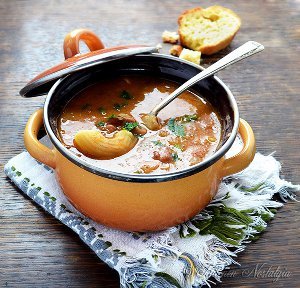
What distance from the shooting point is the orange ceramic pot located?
128 centimetres

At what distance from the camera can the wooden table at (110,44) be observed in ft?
4.45

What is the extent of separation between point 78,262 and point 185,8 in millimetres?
1279

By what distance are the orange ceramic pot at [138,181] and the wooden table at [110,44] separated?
0.40 ft

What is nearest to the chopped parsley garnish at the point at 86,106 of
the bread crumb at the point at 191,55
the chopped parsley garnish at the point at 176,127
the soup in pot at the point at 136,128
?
the soup in pot at the point at 136,128

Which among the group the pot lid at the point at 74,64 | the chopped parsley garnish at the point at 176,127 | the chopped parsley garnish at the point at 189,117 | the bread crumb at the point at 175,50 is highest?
the pot lid at the point at 74,64

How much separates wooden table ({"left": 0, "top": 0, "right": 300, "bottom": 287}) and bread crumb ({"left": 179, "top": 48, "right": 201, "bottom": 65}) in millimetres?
62

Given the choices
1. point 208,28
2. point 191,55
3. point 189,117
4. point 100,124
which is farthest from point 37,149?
point 208,28

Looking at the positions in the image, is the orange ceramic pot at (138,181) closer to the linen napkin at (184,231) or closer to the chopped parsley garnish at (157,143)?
the linen napkin at (184,231)

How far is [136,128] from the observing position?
4.82 feet

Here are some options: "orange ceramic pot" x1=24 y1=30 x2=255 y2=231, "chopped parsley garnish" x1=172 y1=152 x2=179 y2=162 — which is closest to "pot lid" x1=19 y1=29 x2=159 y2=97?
"orange ceramic pot" x1=24 y1=30 x2=255 y2=231

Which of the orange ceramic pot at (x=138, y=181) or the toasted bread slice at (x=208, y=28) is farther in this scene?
the toasted bread slice at (x=208, y=28)

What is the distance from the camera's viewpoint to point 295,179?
63.3 inches

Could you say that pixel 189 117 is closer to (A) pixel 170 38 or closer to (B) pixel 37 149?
(B) pixel 37 149

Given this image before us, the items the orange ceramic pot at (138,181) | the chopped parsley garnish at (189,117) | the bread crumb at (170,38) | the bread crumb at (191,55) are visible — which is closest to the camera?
the orange ceramic pot at (138,181)
